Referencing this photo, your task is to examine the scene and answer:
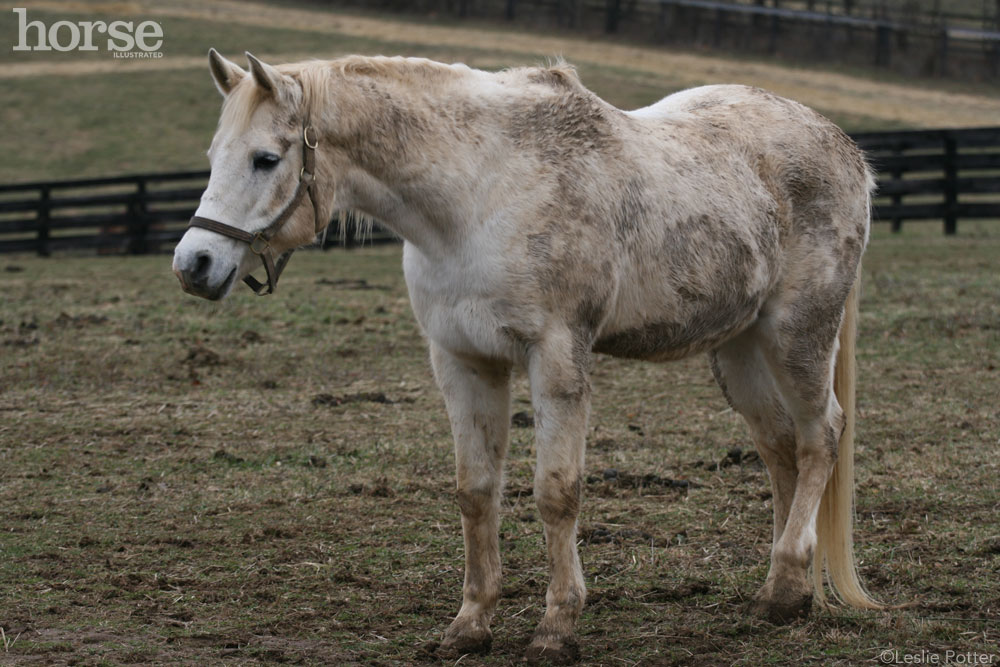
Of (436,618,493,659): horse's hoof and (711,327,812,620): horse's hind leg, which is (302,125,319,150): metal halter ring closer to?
(436,618,493,659): horse's hoof

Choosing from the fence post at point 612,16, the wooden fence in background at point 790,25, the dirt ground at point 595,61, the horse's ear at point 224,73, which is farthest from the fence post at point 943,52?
the horse's ear at point 224,73

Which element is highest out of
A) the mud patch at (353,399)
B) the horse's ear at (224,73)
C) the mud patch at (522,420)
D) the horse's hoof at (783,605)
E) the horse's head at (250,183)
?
the horse's ear at (224,73)

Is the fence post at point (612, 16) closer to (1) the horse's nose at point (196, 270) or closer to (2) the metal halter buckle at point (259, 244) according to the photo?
(2) the metal halter buckle at point (259, 244)

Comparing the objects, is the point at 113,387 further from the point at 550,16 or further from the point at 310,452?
the point at 550,16

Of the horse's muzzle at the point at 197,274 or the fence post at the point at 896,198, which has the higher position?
the horse's muzzle at the point at 197,274

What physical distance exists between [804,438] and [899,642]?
925 millimetres

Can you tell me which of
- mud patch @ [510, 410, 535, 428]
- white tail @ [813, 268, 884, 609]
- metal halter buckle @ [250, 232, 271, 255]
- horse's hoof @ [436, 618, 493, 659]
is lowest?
mud patch @ [510, 410, 535, 428]

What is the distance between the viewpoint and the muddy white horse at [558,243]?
351cm

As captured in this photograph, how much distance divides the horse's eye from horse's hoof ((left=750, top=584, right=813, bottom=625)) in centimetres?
243

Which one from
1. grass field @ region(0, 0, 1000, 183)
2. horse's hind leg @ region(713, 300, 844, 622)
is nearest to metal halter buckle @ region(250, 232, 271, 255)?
horse's hind leg @ region(713, 300, 844, 622)

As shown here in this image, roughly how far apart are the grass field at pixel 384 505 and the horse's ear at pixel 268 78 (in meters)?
1.92

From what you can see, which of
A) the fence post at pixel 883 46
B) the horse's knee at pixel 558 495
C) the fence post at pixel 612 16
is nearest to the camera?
the horse's knee at pixel 558 495

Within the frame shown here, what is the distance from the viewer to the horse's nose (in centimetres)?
333

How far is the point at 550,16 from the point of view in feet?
139
